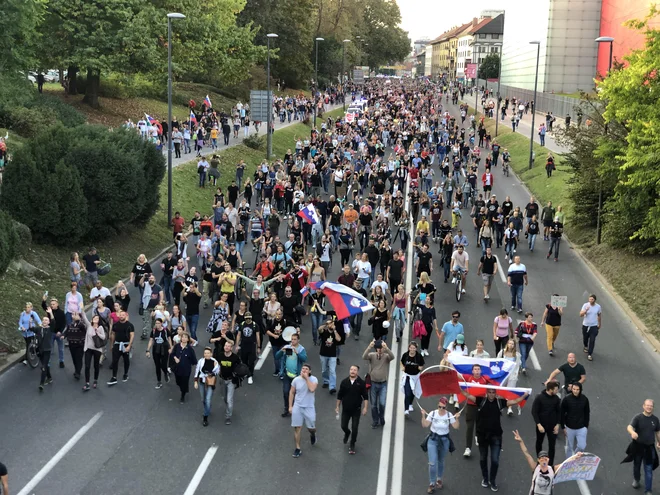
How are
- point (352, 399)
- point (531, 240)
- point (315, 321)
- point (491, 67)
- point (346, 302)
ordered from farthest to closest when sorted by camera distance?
point (491, 67)
point (531, 240)
point (315, 321)
point (346, 302)
point (352, 399)

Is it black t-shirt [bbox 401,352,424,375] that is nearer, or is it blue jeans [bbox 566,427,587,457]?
blue jeans [bbox 566,427,587,457]

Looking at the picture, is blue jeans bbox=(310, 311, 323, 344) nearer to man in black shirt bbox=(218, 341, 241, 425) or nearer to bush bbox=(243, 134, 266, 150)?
man in black shirt bbox=(218, 341, 241, 425)

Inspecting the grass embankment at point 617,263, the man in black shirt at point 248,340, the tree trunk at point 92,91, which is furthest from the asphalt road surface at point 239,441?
the tree trunk at point 92,91

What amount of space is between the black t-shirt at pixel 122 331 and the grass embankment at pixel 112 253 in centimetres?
312

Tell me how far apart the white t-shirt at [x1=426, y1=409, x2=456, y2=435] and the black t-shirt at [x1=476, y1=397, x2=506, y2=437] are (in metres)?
0.38

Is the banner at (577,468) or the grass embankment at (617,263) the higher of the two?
the banner at (577,468)

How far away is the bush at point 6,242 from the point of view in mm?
16406

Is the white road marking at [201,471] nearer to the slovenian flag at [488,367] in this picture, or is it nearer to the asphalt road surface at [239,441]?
the asphalt road surface at [239,441]

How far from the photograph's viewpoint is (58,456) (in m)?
11.5

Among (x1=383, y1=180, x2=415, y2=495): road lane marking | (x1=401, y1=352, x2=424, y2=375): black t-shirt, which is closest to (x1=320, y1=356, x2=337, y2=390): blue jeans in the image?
(x1=383, y1=180, x2=415, y2=495): road lane marking

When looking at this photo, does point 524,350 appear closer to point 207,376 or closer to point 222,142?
point 207,376

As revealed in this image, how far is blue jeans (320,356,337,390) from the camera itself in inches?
548

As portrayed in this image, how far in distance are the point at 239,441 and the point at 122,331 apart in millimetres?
3405

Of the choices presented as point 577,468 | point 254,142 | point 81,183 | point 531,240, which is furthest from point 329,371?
point 254,142
